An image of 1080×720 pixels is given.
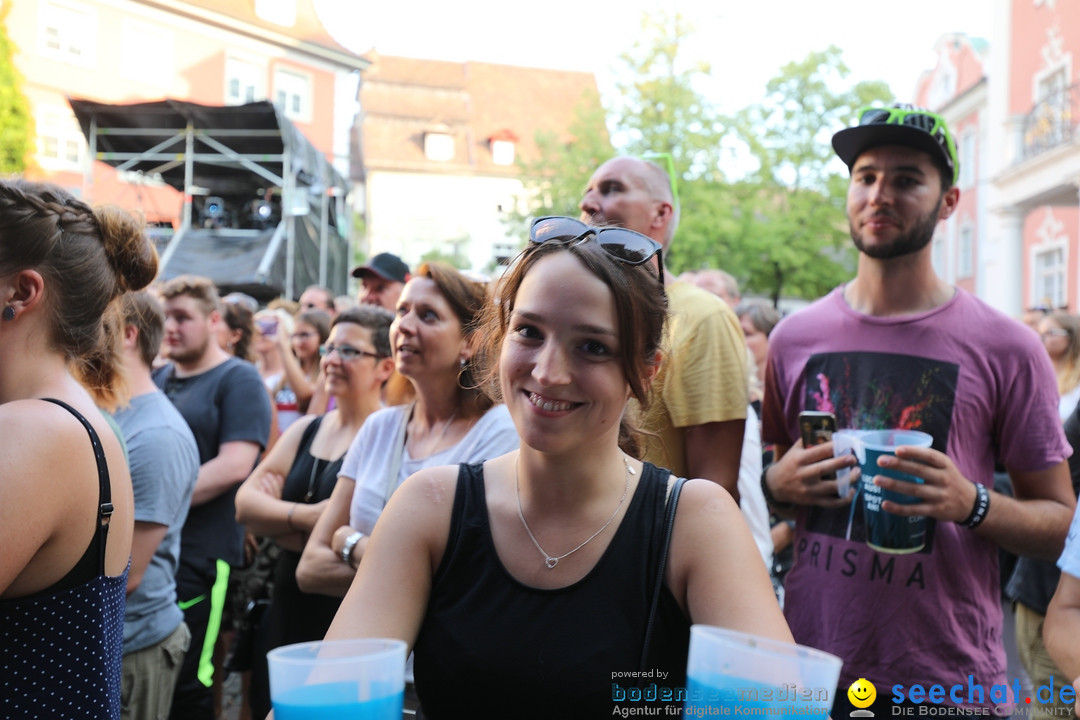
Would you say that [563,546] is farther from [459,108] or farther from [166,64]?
[459,108]

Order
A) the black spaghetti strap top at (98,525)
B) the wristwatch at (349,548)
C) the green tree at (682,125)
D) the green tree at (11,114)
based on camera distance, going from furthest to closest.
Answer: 1. the green tree at (682,125)
2. the green tree at (11,114)
3. the wristwatch at (349,548)
4. the black spaghetti strap top at (98,525)

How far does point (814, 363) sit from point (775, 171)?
2207 centimetres

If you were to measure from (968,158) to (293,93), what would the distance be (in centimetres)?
2305

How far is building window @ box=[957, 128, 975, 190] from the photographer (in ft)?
94.0

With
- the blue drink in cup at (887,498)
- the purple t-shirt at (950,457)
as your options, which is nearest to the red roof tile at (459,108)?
the purple t-shirt at (950,457)

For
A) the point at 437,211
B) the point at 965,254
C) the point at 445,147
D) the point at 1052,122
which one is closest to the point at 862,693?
the point at 1052,122

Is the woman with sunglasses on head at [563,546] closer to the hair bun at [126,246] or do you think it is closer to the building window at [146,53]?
the hair bun at [126,246]

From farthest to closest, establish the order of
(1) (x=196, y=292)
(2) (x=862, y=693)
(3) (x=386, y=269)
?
(3) (x=386, y=269)
(1) (x=196, y=292)
(2) (x=862, y=693)

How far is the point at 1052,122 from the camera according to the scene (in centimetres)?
1820

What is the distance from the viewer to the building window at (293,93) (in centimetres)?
2928

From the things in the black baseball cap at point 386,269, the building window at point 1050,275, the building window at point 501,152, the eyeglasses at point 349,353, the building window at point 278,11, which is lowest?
the eyeglasses at point 349,353

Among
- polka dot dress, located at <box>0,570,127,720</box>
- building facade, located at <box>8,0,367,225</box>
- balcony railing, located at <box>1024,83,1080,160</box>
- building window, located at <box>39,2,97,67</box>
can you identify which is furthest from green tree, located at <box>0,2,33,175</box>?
balcony railing, located at <box>1024,83,1080,160</box>

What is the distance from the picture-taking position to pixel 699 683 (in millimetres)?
1028

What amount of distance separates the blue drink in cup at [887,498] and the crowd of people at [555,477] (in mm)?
33
